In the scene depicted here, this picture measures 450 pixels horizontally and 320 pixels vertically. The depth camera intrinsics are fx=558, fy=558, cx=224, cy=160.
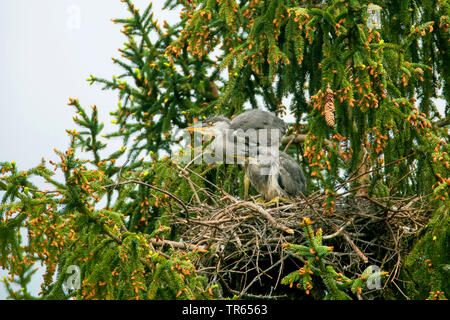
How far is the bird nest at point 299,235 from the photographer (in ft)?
14.4

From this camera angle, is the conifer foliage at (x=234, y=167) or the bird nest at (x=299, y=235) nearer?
the conifer foliage at (x=234, y=167)

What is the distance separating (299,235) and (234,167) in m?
1.58

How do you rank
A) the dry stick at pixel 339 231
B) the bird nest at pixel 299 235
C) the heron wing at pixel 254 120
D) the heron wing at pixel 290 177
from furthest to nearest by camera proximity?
the heron wing at pixel 290 177
the heron wing at pixel 254 120
the bird nest at pixel 299 235
the dry stick at pixel 339 231

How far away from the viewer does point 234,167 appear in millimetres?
5945

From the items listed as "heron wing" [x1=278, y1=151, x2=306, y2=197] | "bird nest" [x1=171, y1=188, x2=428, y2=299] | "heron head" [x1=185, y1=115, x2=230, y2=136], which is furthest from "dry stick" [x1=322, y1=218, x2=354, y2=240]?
"heron head" [x1=185, y1=115, x2=230, y2=136]

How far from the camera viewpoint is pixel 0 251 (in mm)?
3613

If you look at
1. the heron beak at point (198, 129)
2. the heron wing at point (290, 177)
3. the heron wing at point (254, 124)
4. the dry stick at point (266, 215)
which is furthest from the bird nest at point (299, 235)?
the heron beak at point (198, 129)

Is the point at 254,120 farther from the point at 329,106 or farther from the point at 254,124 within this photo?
the point at 329,106

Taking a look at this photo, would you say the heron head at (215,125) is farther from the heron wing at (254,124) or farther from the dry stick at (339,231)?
the dry stick at (339,231)

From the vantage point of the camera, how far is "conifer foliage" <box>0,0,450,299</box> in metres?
3.17

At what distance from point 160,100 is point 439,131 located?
9.53ft

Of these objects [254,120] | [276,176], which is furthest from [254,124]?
[276,176]

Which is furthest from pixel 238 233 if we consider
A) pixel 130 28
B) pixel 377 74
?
pixel 130 28
